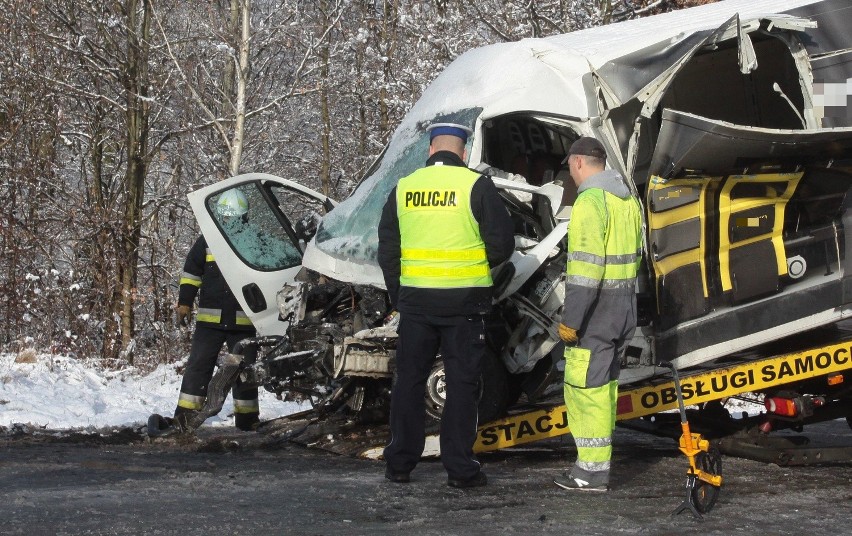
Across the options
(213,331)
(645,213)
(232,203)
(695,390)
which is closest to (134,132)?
(213,331)

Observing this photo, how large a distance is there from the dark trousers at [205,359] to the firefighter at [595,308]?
3.37 m

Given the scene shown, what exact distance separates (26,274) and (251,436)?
307 inches

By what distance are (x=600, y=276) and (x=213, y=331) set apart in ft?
12.4

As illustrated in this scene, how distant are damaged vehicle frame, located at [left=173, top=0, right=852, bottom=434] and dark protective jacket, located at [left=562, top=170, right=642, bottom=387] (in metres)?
0.51

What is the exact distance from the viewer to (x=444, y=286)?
5.77 m

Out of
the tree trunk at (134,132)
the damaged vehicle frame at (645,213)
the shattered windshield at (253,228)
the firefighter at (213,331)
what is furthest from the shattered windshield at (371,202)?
the tree trunk at (134,132)

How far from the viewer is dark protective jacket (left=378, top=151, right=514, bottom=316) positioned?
575 cm

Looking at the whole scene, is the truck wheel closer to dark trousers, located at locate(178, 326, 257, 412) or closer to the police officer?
the police officer

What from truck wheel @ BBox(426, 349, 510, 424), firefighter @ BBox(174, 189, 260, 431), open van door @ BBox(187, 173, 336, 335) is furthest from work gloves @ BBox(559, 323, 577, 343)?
firefighter @ BBox(174, 189, 260, 431)

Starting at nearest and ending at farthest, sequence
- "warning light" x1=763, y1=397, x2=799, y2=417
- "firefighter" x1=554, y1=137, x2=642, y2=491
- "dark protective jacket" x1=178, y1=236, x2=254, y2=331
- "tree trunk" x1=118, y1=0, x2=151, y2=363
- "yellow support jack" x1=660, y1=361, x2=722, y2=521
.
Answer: "yellow support jack" x1=660, y1=361, x2=722, y2=521
"firefighter" x1=554, y1=137, x2=642, y2=491
"warning light" x1=763, y1=397, x2=799, y2=417
"dark protective jacket" x1=178, y1=236, x2=254, y2=331
"tree trunk" x1=118, y1=0, x2=151, y2=363

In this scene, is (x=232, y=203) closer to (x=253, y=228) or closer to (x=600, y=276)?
(x=253, y=228)

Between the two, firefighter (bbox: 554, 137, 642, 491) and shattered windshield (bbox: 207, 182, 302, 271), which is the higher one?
shattered windshield (bbox: 207, 182, 302, 271)

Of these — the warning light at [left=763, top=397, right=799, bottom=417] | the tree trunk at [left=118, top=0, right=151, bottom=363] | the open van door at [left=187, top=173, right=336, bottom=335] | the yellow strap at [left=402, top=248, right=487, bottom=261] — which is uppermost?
the tree trunk at [left=118, top=0, right=151, bottom=363]

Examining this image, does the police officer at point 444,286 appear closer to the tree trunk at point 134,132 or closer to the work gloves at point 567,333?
the work gloves at point 567,333
